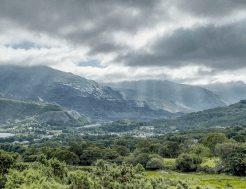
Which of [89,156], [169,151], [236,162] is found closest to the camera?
[236,162]

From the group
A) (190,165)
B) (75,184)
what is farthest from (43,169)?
(190,165)

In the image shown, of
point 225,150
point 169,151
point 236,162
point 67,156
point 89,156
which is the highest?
point 225,150

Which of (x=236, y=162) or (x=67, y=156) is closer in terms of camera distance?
(x=236, y=162)

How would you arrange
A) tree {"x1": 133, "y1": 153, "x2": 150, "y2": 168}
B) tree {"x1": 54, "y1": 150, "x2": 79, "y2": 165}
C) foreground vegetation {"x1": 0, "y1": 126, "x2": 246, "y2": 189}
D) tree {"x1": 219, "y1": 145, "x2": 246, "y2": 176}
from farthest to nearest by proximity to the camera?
tree {"x1": 54, "y1": 150, "x2": 79, "y2": 165} < tree {"x1": 133, "y1": 153, "x2": 150, "y2": 168} < tree {"x1": 219, "y1": 145, "x2": 246, "y2": 176} < foreground vegetation {"x1": 0, "y1": 126, "x2": 246, "y2": 189}

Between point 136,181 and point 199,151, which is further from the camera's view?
point 199,151

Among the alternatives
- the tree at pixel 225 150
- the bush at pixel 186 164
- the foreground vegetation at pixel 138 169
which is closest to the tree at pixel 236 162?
the foreground vegetation at pixel 138 169

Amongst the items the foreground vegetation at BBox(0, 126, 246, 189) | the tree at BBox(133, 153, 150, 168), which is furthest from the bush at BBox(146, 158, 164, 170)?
the tree at BBox(133, 153, 150, 168)

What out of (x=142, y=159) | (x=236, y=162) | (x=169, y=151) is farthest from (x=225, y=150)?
(x=169, y=151)

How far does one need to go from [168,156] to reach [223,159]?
51.8m

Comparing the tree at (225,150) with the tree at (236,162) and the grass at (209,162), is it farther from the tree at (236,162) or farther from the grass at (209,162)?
the grass at (209,162)

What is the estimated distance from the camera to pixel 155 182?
4397 cm

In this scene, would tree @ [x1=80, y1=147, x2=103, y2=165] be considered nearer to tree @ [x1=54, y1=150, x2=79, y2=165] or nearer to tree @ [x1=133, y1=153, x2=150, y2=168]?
tree @ [x1=54, y1=150, x2=79, y2=165]

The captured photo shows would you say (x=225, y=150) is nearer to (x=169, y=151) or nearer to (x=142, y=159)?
(x=142, y=159)

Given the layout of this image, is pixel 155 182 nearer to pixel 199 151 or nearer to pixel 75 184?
pixel 75 184
